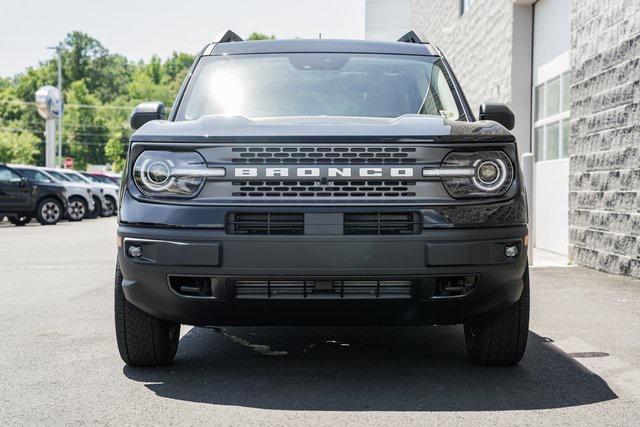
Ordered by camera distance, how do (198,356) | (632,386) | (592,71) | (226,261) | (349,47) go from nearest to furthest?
(226,261), (632,386), (198,356), (349,47), (592,71)

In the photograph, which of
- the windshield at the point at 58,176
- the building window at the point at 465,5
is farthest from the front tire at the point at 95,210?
the building window at the point at 465,5

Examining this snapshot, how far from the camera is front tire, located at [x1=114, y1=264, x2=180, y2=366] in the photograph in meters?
4.33

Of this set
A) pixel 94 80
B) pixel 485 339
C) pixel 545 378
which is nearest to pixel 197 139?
pixel 485 339

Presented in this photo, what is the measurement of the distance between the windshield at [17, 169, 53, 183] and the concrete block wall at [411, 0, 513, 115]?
36.5ft

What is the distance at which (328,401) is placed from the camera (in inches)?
154

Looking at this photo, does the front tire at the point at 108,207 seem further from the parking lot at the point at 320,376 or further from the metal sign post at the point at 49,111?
the parking lot at the point at 320,376

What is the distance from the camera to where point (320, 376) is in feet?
14.5

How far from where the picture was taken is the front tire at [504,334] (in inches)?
171

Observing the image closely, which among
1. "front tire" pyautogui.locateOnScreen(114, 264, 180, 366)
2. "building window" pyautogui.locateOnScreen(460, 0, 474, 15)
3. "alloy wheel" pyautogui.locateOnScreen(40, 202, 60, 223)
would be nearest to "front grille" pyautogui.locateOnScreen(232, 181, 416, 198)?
"front tire" pyautogui.locateOnScreen(114, 264, 180, 366)

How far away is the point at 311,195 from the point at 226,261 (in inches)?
19.0

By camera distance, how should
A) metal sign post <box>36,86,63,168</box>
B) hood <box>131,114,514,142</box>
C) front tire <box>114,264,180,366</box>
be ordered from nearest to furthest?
1. hood <box>131,114,514,142</box>
2. front tire <box>114,264,180,366</box>
3. metal sign post <box>36,86,63,168</box>

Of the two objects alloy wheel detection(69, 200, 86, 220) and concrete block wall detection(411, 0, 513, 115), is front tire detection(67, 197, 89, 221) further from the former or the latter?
concrete block wall detection(411, 0, 513, 115)

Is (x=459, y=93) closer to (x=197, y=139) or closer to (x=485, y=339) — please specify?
(x=485, y=339)

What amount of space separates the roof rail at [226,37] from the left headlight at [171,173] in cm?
187
